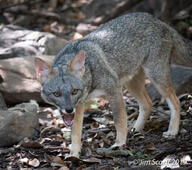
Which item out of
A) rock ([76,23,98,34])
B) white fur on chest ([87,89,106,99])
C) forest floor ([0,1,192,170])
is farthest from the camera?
rock ([76,23,98,34])

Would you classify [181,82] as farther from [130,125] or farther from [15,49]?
[15,49]

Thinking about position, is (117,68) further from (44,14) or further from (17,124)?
(44,14)

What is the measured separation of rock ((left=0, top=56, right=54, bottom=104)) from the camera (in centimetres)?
877

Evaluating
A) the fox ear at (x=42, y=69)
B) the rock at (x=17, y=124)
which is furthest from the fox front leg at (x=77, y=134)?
the rock at (x=17, y=124)

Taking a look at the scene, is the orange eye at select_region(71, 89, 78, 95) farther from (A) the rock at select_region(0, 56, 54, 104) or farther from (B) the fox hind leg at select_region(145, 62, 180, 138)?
(A) the rock at select_region(0, 56, 54, 104)

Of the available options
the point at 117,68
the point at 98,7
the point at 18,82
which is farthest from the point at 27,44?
the point at 98,7

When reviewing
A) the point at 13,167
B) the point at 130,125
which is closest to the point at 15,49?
the point at 130,125

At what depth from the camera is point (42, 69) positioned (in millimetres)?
6137

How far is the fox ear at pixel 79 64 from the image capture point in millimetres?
6062

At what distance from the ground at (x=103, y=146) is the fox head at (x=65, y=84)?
82 centimetres

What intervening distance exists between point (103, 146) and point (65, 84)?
1.66m

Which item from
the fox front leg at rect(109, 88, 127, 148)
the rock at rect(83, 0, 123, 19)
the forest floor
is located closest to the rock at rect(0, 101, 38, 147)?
the forest floor

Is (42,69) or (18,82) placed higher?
(18,82)

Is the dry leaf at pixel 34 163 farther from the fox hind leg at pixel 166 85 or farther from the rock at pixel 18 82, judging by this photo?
the rock at pixel 18 82
